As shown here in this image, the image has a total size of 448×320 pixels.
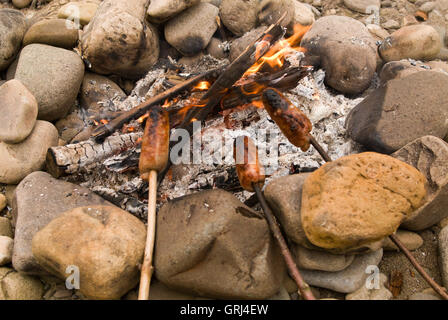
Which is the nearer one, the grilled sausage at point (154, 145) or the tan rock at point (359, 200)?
the tan rock at point (359, 200)

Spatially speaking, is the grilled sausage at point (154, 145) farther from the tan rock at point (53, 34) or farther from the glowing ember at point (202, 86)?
the tan rock at point (53, 34)

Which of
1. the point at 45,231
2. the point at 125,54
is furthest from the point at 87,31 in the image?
the point at 45,231

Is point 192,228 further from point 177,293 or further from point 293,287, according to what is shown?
point 293,287

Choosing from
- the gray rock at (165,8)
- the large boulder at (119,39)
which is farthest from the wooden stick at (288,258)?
the gray rock at (165,8)

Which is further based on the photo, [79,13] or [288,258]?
[79,13]

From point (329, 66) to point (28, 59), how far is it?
123 inches

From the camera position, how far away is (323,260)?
204 cm

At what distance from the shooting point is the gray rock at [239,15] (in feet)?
12.3

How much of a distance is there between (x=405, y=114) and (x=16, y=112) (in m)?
3.31

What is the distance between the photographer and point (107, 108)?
334cm

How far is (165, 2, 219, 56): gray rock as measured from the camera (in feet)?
12.2

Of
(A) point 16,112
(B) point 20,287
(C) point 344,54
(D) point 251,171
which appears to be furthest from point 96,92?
(C) point 344,54

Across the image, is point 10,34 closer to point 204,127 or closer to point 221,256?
point 204,127

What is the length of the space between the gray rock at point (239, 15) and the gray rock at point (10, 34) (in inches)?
90.3
